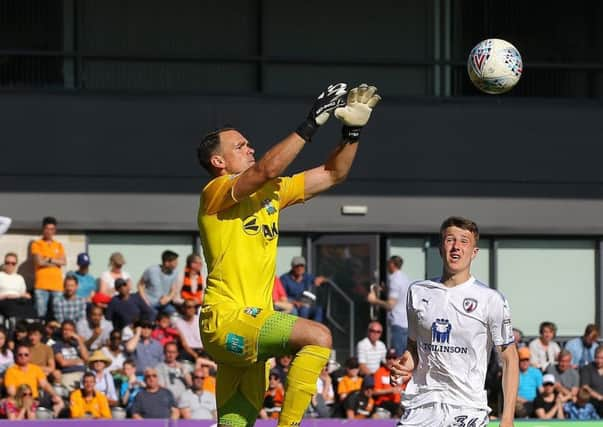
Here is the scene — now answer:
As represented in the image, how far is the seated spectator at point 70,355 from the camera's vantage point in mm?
15695

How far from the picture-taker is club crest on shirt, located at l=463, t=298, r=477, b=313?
7.95m

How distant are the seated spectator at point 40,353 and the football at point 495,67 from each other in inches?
304

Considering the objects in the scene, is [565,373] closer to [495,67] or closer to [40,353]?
[40,353]

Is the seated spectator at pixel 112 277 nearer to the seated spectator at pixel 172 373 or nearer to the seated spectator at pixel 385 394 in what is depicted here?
the seated spectator at pixel 172 373

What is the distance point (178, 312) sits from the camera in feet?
56.4

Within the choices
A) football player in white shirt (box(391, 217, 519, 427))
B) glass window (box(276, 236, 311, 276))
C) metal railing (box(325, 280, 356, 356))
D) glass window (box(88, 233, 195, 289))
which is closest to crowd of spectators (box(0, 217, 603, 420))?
metal railing (box(325, 280, 356, 356))

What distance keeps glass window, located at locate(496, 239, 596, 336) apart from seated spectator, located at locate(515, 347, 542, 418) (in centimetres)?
382

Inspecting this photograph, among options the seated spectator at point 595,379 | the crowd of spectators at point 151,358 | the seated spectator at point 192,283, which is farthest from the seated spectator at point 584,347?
the seated spectator at point 192,283

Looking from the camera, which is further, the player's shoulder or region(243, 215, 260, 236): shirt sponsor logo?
the player's shoulder

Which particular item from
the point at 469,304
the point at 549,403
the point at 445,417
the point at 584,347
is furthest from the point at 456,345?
the point at 584,347

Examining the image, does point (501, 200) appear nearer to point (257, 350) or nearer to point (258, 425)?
point (258, 425)

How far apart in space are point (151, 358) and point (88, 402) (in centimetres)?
120

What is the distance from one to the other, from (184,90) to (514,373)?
13.4 metres

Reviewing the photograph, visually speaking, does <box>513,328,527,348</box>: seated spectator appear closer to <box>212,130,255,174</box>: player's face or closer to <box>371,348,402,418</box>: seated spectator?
<box>371,348,402,418</box>: seated spectator
